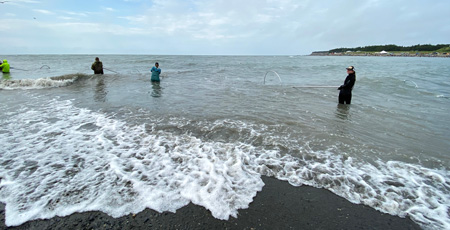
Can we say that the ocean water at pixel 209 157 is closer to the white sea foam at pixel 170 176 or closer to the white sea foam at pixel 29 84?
the white sea foam at pixel 170 176

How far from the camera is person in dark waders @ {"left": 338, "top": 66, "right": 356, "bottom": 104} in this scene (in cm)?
958

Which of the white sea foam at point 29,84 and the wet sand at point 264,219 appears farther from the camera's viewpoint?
the white sea foam at point 29,84

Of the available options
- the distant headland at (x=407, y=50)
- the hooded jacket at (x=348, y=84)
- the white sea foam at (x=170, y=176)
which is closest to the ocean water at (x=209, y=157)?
the white sea foam at (x=170, y=176)

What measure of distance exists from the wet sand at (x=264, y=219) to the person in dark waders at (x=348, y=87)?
7.97 m

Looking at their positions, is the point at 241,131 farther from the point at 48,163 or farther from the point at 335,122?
the point at 48,163

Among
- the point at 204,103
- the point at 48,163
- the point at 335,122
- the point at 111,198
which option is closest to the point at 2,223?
the point at 111,198

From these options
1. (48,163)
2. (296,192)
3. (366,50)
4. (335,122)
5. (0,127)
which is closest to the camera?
(296,192)

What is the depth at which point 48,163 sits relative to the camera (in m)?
4.31

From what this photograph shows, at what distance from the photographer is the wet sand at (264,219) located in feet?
9.25

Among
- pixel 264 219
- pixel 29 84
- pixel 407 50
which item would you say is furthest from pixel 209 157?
pixel 407 50

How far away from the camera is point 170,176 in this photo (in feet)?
13.0

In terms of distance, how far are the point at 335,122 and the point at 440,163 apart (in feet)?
9.88

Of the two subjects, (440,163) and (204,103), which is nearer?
(440,163)

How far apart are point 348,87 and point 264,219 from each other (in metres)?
9.17
